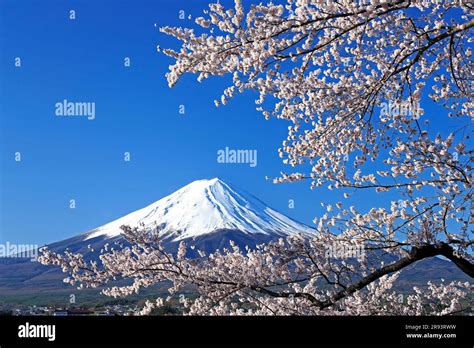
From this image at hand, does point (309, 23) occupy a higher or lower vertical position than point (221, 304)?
higher

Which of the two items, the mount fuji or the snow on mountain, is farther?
the snow on mountain

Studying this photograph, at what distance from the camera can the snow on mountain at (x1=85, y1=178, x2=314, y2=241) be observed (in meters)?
120

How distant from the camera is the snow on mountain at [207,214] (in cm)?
11981

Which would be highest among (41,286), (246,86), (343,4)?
(343,4)

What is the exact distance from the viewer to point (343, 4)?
15.9 feet

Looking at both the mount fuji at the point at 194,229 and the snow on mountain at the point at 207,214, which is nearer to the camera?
the mount fuji at the point at 194,229

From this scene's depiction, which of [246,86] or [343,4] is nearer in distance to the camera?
[343,4]

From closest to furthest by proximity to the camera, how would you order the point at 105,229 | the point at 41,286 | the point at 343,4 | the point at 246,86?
1. the point at 343,4
2. the point at 246,86
3. the point at 41,286
4. the point at 105,229

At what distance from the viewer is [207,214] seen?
5610 inches
